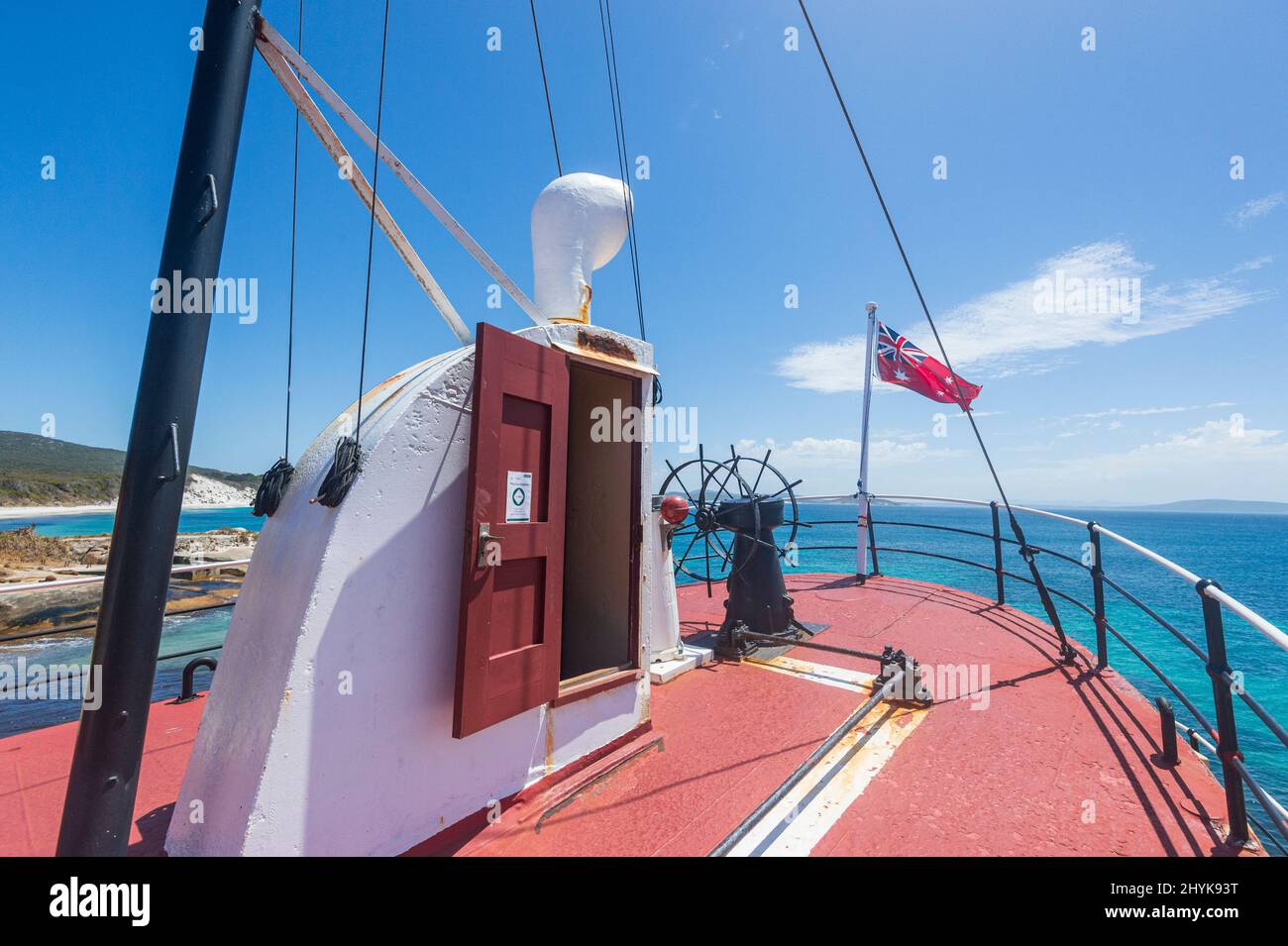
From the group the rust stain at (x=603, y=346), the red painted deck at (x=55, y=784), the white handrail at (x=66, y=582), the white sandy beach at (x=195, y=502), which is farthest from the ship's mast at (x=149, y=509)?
the white sandy beach at (x=195, y=502)

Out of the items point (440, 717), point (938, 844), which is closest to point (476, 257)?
point (440, 717)

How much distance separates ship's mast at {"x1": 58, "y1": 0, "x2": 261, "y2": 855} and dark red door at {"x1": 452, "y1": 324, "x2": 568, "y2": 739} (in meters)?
1.18

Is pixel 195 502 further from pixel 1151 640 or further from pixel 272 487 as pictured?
pixel 1151 640

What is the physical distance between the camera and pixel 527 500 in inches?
127

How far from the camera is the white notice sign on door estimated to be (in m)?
3.10

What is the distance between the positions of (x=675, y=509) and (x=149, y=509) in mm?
3844

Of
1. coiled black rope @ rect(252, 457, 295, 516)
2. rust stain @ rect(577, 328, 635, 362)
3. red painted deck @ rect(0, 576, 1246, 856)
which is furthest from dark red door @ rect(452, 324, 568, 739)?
coiled black rope @ rect(252, 457, 295, 516)

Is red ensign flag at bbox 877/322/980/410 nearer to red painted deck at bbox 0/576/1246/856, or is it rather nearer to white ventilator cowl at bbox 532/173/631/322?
red painted deck at bbox 0/576/1246/856

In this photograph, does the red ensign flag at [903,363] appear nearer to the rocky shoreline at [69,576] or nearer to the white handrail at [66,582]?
the white handrail at [66,582]

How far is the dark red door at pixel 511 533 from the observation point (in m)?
2.85

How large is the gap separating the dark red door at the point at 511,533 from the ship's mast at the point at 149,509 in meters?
1.18

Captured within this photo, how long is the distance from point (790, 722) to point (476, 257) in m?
3.93

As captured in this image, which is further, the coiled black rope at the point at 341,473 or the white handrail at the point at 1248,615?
the coiled black rope at the point at 341,473
